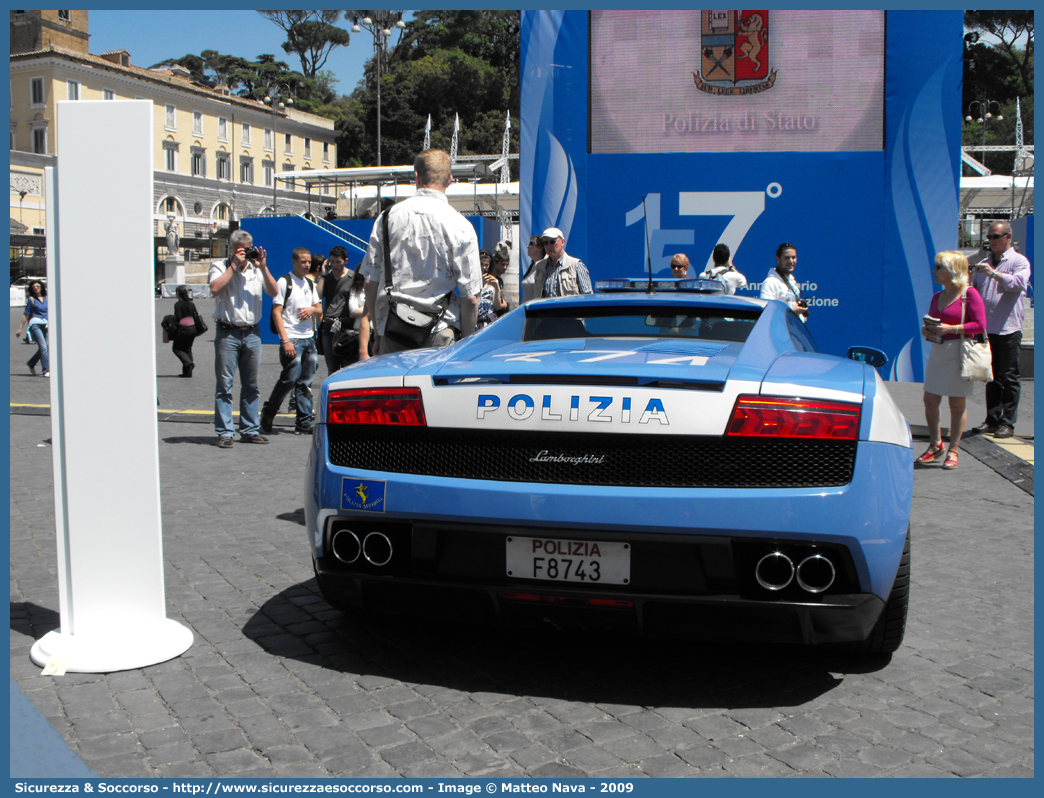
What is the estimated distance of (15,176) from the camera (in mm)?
64375

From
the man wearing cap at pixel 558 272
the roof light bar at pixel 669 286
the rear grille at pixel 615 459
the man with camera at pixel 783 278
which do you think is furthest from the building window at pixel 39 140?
the rear grille at pixel 615 459

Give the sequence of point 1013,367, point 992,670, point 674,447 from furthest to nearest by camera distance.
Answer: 1. point 1013,367
2. point 992,670
3. point 674,447

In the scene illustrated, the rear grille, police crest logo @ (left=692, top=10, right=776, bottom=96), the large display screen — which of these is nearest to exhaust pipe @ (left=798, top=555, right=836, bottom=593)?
the rear grille

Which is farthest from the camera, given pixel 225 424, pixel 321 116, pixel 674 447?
pixel 321 116

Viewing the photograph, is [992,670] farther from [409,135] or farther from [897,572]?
[409,135]

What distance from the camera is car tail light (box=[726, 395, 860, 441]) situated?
117 inches

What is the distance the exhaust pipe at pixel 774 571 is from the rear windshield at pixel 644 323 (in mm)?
1164

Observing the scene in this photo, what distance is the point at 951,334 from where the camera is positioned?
306 inches

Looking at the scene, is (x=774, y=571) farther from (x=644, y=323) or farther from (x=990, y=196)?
(x=990, y=196)

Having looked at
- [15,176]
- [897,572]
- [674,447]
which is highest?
[15,176]

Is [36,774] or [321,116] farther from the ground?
[321,116]

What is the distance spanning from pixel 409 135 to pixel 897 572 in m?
89.2

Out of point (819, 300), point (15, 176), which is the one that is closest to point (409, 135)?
point (15, 176)

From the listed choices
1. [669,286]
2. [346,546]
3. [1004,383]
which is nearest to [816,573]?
[346,546]
